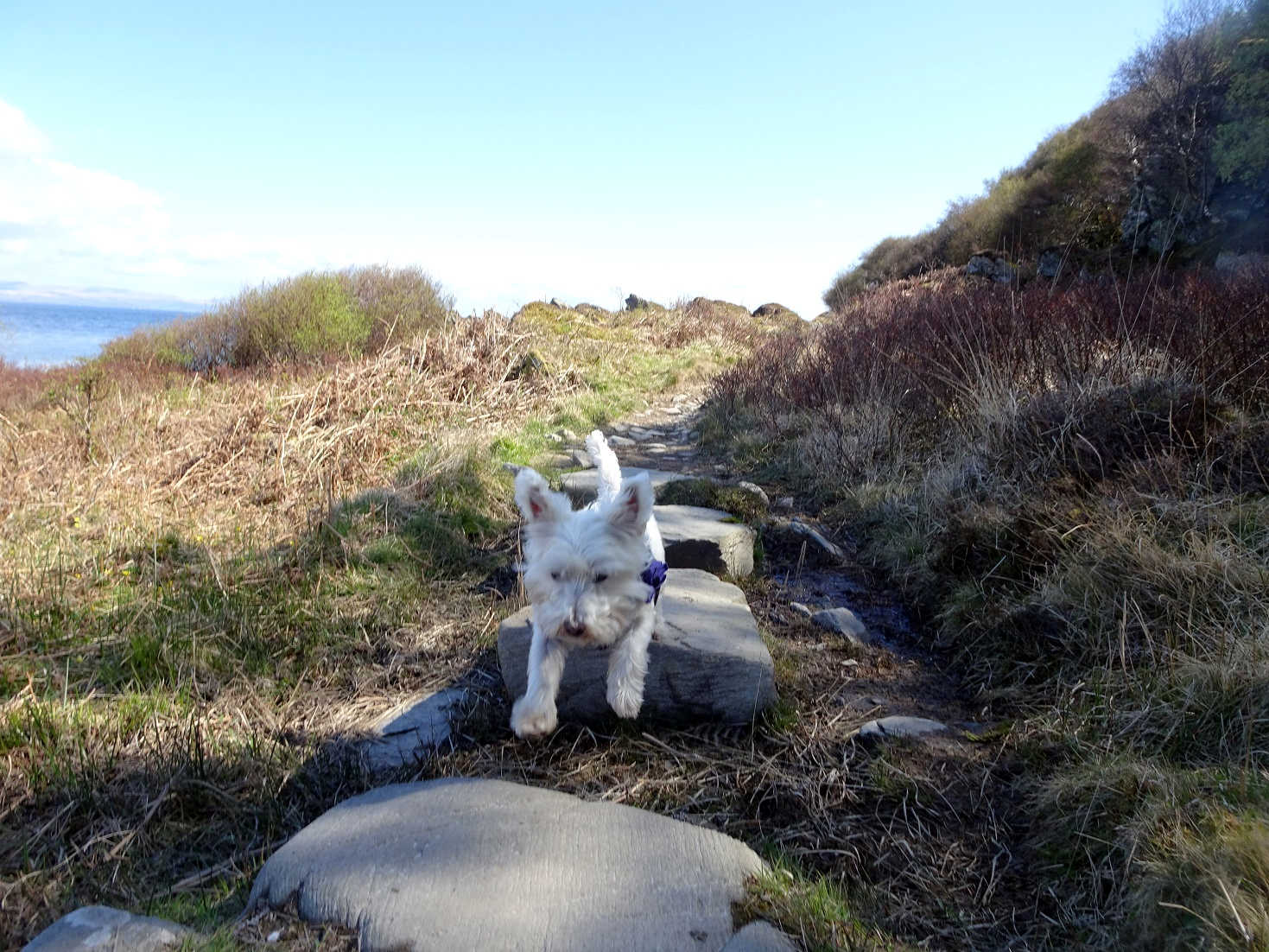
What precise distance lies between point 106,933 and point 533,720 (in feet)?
4.94

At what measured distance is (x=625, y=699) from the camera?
3.31m

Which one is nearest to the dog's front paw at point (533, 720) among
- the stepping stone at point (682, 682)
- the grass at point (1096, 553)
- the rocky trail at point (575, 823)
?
the rocky trail at point (575, 823)

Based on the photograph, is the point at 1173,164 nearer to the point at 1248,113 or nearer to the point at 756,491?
the point at 1248,113

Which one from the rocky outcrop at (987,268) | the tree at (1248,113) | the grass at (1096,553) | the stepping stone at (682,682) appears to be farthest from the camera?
the tree at (1248,113)

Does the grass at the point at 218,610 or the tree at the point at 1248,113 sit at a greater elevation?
the tree at the point at 1248,113

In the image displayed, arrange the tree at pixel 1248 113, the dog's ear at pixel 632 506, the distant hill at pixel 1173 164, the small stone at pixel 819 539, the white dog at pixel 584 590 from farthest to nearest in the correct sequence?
the tree at pixel 1248 113 < the distant hill at pixel 1173 164 < the small stone at pixel 819 539 < the dog's ear at pixel 632 506 < the white dog at pixel 584 590

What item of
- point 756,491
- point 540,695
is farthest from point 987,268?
point 540,695

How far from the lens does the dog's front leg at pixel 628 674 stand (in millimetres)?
3311

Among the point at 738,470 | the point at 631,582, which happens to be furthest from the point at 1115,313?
the point at 631,582

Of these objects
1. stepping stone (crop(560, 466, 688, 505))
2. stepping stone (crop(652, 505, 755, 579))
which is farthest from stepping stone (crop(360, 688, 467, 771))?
stepping stone (crop(560, 466, 688, 505))

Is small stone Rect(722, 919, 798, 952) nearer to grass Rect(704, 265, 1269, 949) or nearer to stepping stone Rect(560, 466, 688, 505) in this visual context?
grass Rect(704, 265, 1269, 949)

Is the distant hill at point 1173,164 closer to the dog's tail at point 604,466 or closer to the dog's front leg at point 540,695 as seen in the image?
the dog's tail at point 604,466

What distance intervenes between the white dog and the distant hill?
914 centimetres

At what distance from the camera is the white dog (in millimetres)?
3148
